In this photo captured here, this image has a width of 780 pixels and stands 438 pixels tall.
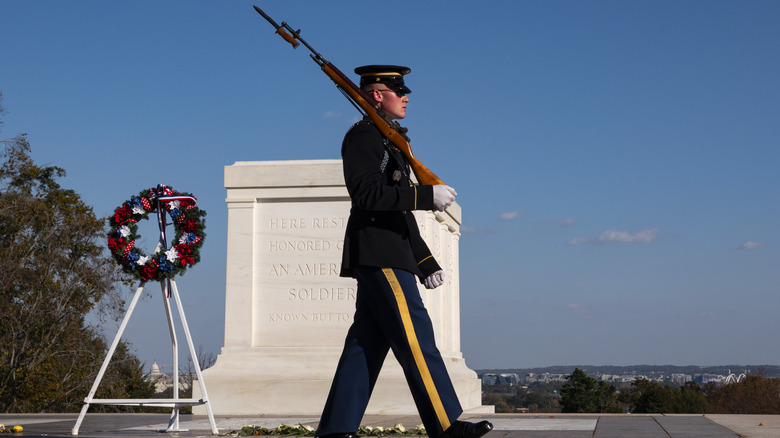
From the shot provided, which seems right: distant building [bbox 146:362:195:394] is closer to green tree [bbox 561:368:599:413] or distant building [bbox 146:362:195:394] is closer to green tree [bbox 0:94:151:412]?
green tree [bbox 0:94:151:412]

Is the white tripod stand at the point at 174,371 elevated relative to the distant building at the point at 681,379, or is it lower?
elevated

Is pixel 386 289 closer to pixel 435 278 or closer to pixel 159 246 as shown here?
pixel 435 278

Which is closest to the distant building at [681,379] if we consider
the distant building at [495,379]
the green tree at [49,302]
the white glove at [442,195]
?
the distant building at [495,379]

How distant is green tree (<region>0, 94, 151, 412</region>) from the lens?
2420cm

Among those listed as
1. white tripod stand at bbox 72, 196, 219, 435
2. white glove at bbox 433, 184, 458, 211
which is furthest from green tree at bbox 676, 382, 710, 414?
white glove at bbox 433, 184, 458, 211

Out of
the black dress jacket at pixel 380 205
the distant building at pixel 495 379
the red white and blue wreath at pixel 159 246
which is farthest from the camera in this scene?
the distant building at pixel 495 379

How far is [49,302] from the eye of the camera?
82.3 ft

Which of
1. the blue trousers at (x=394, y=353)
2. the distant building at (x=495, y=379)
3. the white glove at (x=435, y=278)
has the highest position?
the white glove at (x=435, y=278)

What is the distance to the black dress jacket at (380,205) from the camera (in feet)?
13.7

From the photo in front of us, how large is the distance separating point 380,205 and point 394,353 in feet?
2.19

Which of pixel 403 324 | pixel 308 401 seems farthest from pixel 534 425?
pixel 403 324

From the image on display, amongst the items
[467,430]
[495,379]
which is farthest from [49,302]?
[467,430]

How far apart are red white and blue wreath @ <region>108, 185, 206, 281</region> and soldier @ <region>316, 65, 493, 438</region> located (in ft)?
11.2

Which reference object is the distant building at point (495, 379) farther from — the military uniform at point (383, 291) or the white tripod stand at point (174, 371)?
the military uniform at point (383, 291)
